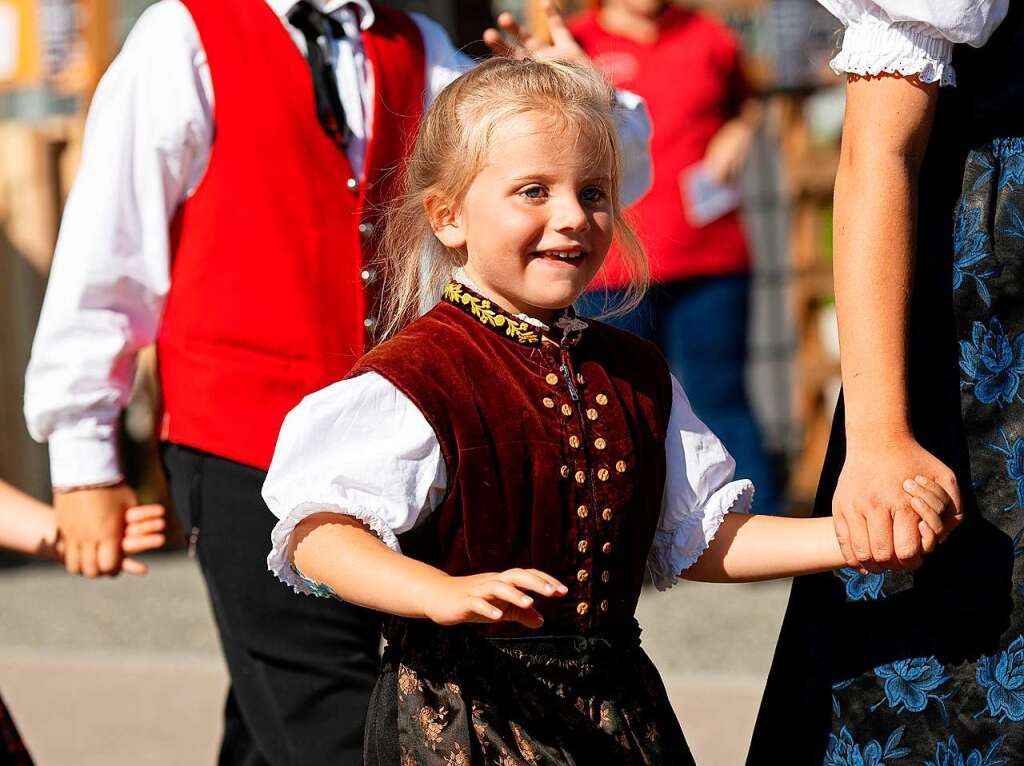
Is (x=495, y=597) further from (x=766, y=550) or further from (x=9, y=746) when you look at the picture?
(x=9, y=746)

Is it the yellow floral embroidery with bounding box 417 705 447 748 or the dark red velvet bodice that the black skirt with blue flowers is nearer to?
the dark red velvet bodice

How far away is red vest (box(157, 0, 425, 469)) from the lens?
2602mm

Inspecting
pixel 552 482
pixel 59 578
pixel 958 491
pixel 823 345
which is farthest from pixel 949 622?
pixel 59 578

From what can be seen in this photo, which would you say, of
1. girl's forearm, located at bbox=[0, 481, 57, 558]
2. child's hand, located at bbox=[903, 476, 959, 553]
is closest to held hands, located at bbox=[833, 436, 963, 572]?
child's hand, located at bbox=[903, 476, 959, 553]

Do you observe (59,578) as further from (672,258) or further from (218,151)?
(218,151)

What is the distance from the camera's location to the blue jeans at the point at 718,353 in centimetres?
537

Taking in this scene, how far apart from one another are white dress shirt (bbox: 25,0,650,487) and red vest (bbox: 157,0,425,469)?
37mm

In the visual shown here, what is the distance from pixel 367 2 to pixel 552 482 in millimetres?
1068

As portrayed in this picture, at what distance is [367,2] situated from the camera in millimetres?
2760

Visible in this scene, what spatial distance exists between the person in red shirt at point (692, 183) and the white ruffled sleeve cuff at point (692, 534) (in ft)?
9.93

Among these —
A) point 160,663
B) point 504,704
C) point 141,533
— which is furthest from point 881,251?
point 160,663

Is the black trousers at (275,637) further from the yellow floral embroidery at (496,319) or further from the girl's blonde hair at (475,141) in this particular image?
the yellow floral embroidery at (496,319)

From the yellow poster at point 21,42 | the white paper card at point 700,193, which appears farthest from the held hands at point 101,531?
the yellow poster at point 21,42

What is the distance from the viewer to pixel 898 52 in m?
1.92
